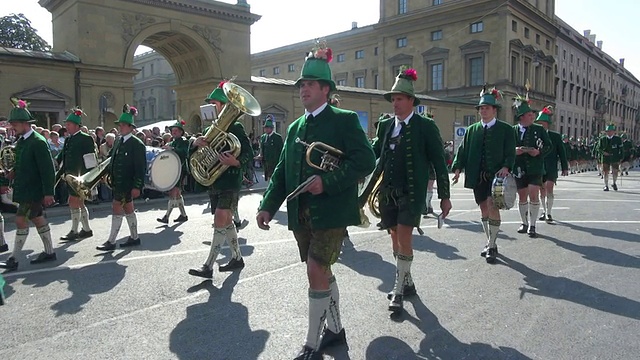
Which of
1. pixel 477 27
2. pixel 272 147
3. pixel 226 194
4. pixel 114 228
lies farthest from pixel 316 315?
pixel 477 27

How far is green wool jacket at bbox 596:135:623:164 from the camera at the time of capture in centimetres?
1677

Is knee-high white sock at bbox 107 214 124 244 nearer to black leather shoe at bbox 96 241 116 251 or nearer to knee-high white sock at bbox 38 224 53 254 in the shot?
black leather shoe at bbox 96 241 116 251

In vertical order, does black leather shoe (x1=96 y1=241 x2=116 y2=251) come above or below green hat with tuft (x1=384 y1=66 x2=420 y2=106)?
below

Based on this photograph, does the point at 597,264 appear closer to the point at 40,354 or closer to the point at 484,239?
the point at 484,239

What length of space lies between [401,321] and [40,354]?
307cm

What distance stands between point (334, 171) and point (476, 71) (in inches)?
1962

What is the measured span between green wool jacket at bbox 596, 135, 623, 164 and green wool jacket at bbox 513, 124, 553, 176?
10369 millimetres

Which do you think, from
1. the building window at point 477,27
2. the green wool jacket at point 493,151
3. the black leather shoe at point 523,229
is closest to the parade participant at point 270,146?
the black leather shoe at point 523,229

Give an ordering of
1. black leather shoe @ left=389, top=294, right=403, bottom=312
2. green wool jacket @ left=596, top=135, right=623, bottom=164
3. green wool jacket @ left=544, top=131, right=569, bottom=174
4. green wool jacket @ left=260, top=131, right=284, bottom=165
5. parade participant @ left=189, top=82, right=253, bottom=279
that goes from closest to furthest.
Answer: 1. black leather shoe @ left=389, top=294, right=403, bottom=312
2. parade participant @ left=189, top=82, right=253, bottom=279
3. green wool jacket @ left=544, top=131, right=569, bottom=174
4. green wool jacket @ left=260, top=131, right=284, bottom=165
5. green wool jacket @ left=596, top=135, right=623, bottom=164

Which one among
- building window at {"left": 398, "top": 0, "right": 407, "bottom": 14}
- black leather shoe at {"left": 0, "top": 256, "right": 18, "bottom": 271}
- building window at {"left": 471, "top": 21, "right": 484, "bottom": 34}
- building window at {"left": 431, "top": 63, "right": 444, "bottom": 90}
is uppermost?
building window at {"left": 398, "top": 0, "right": 407, "bottom": 14}

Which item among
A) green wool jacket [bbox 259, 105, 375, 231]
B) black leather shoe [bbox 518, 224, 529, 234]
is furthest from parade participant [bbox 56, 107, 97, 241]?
black leather shoe [bbox 518, 224, 529, 234]

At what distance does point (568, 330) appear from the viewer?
422 centimetres

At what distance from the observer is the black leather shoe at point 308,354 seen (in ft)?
11.7

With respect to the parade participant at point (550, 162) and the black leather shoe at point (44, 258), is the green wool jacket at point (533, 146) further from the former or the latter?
the black leather shoe at point (44, 258)
